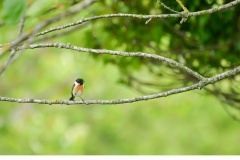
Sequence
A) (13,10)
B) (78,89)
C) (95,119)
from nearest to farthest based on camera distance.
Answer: (13,10), (78,89), (95,119)

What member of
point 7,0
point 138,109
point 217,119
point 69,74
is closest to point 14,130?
point 69,74

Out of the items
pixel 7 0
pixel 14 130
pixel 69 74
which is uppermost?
pixel 69 74

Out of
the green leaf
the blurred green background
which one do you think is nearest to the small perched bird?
the green leaf

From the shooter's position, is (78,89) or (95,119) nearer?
(78,89)

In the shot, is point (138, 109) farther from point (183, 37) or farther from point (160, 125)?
point (183, 37)

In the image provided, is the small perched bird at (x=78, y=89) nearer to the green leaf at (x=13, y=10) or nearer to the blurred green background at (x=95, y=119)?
the green leaf at (x=13, y=10)

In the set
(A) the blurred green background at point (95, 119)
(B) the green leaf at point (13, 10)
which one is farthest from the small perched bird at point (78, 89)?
(A) the blurred green background at point (95, 119)

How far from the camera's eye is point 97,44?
3287mm

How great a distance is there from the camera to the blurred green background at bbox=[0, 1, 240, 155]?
11859 mm

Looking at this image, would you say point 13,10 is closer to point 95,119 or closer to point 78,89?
point 78,89

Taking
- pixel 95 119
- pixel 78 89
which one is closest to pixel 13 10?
pixel 78 89

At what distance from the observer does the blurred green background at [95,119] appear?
11859 millimetres

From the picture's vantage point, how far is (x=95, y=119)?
16.9 meters

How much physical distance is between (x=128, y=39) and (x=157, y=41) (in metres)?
0.17
